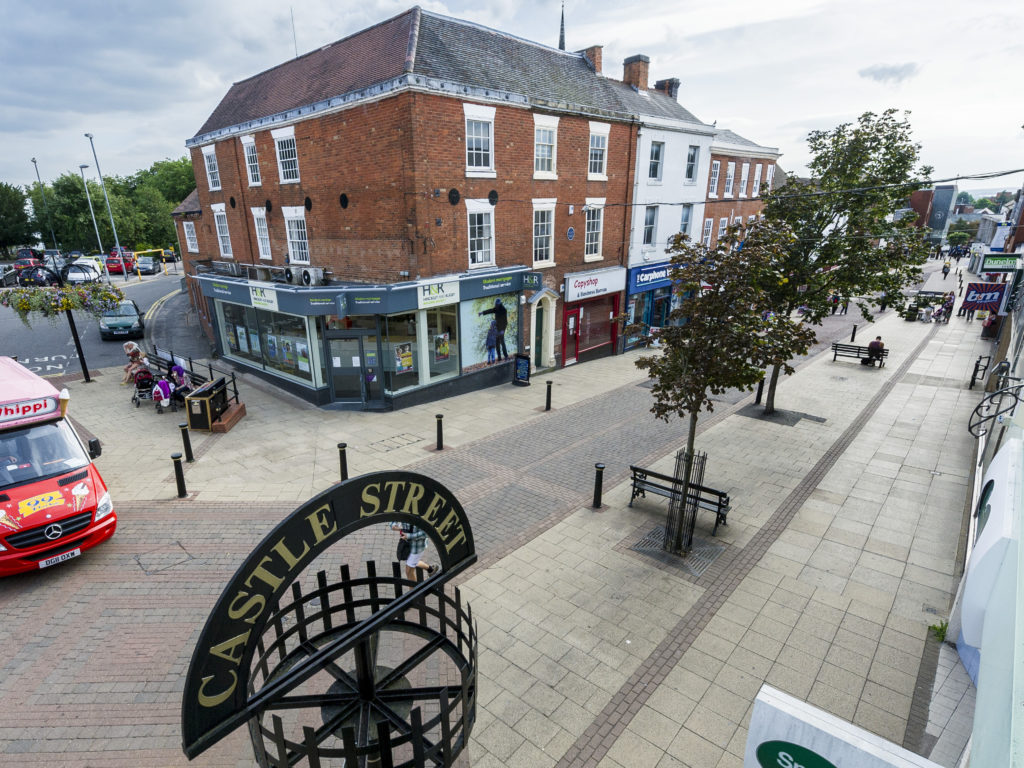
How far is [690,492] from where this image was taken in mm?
9492

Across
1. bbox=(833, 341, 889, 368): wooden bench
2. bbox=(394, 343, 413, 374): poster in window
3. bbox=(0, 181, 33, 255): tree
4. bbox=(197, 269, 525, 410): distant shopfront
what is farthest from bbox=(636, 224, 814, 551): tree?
bbox=(0, 181, 33, 255): tree

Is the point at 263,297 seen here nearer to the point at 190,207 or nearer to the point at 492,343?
the point at 492,343

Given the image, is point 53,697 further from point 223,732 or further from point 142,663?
point 223,732

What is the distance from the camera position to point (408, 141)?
13.1 metres

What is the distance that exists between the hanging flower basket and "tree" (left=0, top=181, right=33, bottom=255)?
2103 inches

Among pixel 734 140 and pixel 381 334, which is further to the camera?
pixel 734 140

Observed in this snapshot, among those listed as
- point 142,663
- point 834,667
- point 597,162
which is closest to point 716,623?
point 834,667

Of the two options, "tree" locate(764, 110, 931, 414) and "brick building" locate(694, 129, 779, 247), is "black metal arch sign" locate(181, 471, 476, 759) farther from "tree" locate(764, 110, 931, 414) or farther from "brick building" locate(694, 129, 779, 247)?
"brick building" locate(694, 129, 779, 247)

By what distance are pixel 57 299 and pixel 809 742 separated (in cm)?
2008

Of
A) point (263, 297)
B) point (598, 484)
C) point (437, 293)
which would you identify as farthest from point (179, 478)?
point (598, 484)

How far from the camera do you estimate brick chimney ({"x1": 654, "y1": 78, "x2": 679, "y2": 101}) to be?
85.3ft

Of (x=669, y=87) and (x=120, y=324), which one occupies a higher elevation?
(x=669, y=87)

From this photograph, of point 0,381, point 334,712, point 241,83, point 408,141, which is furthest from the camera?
point 241,83

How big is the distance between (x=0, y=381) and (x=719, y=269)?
37.7 ft
